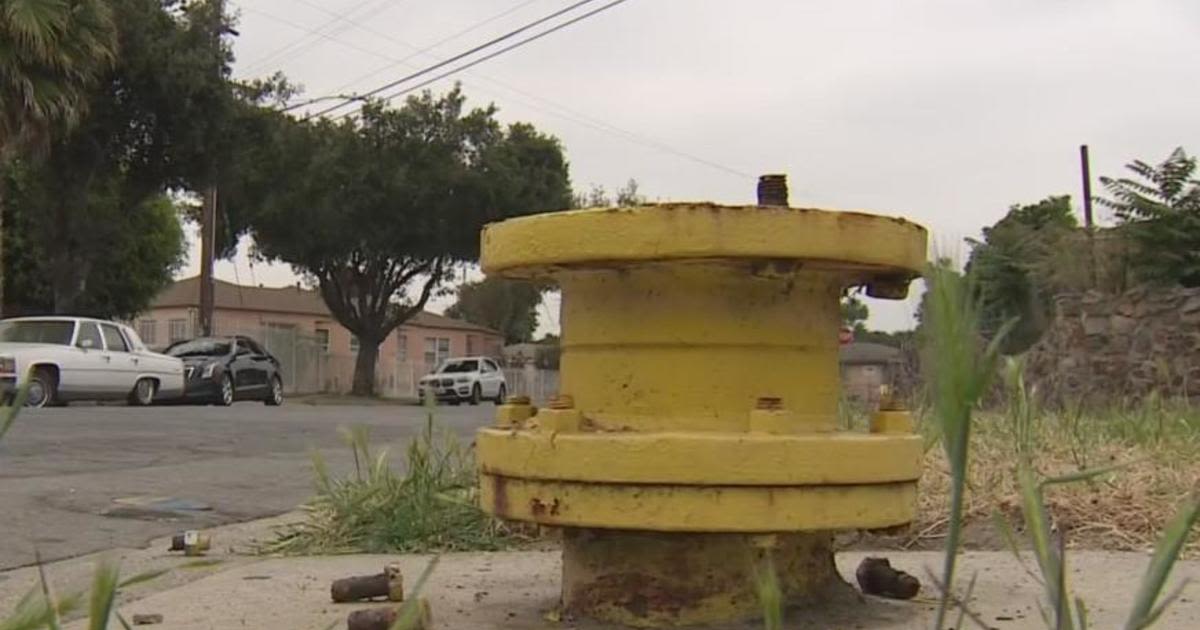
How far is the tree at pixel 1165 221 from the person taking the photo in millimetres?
14242

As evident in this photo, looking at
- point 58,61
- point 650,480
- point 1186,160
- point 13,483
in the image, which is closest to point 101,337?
point 58,61

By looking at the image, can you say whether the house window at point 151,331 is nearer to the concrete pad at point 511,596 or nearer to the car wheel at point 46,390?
the car wheel at point 46,390

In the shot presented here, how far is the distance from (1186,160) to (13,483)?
12553 mm

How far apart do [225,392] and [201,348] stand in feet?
3.56

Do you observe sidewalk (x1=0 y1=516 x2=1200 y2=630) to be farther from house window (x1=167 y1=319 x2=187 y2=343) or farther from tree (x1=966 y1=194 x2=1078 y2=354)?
house window (x1=167 y1=319 x2=187 y2=343)

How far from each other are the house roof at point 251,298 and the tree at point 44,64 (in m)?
30.3

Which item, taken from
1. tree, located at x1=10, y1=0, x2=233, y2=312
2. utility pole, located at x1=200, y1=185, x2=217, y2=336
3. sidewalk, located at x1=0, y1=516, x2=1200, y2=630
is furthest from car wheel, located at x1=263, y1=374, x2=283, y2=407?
sidewalk, located at x1=0, y1=516, x2=1200, y2=630

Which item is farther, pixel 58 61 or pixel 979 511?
pixel 58 61

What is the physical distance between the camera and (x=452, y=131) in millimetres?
36250

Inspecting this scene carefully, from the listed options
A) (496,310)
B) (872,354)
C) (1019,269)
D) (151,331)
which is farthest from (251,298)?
(1019,269)

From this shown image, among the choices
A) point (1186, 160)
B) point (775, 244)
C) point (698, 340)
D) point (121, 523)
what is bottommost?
point (121, 523)

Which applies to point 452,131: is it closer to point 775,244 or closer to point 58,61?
point 58,61

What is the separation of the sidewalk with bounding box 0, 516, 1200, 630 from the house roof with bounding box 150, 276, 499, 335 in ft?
160

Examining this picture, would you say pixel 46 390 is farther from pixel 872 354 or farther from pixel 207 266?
pixel 207 266
